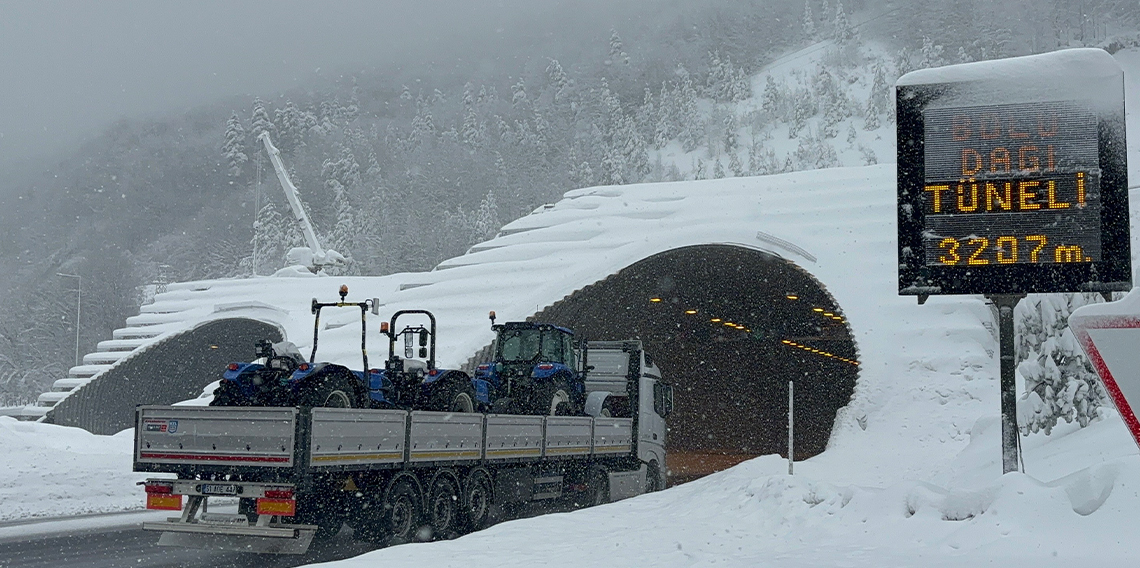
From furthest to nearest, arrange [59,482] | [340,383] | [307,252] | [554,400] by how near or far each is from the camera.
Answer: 1. [307,252]
2. [59,482]
3. [554,400]
4. [340,383]

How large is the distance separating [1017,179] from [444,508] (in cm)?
839

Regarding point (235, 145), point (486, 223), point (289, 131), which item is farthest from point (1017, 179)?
point (235, 145)

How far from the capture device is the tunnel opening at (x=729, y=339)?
3525 cm

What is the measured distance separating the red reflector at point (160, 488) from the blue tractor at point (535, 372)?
6175 millimetres

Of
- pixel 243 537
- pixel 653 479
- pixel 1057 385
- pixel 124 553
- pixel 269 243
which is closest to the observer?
pixel 243 537

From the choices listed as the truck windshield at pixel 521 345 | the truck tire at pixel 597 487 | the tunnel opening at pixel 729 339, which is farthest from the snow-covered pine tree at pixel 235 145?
the truck tire at pixel 597 487

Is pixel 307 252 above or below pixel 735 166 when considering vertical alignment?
below

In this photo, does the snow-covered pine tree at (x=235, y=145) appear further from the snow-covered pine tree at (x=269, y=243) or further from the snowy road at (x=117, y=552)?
the snowy road at (x=117, y=552)

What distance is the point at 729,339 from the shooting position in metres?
45.6

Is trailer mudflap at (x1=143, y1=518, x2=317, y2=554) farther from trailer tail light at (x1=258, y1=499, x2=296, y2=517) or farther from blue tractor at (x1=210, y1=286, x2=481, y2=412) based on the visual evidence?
blue tractor at (x1=210, y1=286, x2=481, y2=412)

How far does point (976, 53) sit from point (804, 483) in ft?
674

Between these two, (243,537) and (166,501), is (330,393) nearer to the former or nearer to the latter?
(243,537)

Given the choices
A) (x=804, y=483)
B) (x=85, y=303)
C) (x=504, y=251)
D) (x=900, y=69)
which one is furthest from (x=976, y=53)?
(x=804, y=483)

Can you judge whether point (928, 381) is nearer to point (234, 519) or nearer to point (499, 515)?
point (499, 515)
